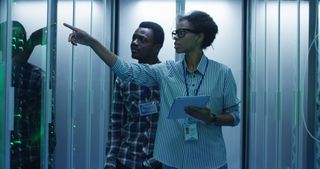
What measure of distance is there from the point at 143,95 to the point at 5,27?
0.82m

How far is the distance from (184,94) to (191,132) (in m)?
0.17

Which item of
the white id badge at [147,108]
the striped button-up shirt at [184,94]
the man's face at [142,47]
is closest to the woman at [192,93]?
the striped button-up shirt at [184,94]

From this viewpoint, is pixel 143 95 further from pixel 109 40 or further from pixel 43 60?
pixel 109 40

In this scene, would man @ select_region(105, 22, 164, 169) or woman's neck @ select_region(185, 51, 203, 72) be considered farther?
man @ select_region(105, 22, 164, 169)

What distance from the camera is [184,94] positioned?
214 centimetres

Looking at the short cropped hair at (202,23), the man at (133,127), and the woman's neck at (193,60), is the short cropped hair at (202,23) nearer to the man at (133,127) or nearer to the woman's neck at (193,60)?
the woman's neck at (193,60)

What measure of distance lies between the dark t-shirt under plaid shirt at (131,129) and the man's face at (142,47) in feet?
0.83

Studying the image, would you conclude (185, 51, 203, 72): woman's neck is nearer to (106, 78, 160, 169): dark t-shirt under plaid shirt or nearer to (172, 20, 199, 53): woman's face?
(172, 20, 199, 53): woman's face

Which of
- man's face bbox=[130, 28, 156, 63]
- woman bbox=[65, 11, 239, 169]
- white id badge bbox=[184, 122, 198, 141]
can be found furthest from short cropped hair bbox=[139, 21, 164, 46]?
white id badge bbox=[184, 122, 198, 141]

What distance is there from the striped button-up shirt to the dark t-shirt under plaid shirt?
302 millimetres

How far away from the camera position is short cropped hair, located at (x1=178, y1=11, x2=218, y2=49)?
219 centimetres

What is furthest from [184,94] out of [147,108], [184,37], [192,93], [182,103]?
[147,108]

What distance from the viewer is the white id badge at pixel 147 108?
2453 mm

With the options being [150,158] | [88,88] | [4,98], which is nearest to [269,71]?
[88,88]
